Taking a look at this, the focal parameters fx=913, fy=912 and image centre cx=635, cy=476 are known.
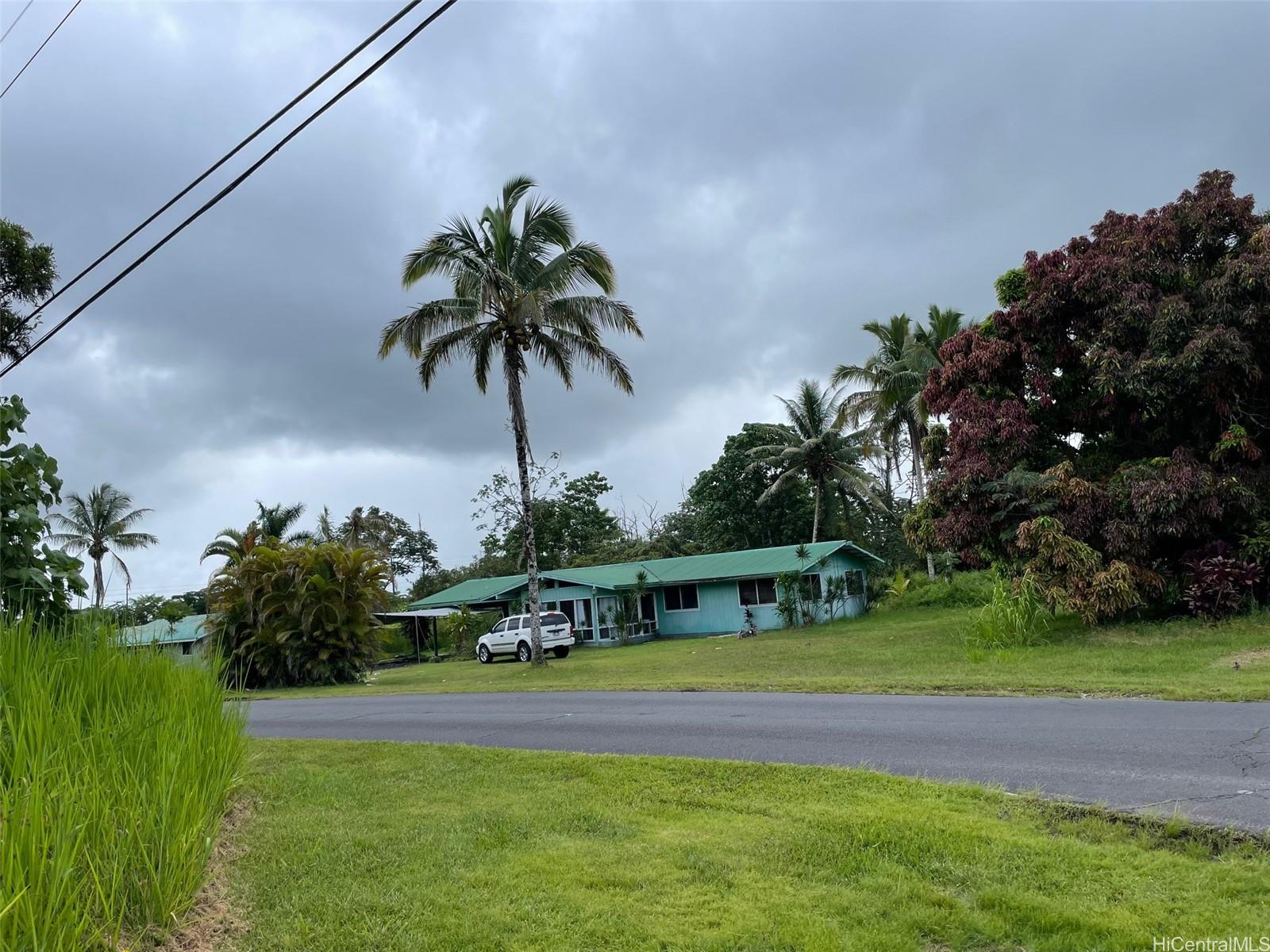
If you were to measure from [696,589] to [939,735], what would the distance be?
29147mm

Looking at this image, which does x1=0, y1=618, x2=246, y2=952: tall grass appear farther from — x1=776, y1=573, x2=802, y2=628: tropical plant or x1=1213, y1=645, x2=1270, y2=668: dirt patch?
x1=776, y1=573, x2=802, y2=628: tropical plant

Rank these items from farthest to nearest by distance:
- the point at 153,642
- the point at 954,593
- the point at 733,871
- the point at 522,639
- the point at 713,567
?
the point at 713,567 → the point at 954,593 → the point at 522,639 → the point at 153,642 → the point at 733,871

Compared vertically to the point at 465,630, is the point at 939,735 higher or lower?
lower

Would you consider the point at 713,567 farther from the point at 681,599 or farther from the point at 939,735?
the point at 939,735

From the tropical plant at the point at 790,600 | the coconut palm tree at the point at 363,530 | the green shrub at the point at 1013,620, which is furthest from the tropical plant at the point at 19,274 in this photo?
the coconut palm tree at the point at 363,530

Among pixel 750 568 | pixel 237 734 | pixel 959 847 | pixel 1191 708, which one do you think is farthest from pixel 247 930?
pixel 750 568

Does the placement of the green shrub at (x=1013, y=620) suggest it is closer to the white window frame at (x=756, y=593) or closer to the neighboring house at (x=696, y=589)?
the neighboring house at (x=696, y=589)

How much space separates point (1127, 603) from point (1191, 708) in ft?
30.6

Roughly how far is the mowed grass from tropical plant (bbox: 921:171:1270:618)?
578 inches

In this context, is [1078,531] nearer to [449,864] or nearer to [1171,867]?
[1171,867]

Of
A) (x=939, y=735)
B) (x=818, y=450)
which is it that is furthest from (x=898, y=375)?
(x=939, y=735)

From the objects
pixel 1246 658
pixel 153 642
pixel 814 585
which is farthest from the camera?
pixel 814 585

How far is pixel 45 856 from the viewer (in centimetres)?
338

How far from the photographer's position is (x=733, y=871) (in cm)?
→ 508
